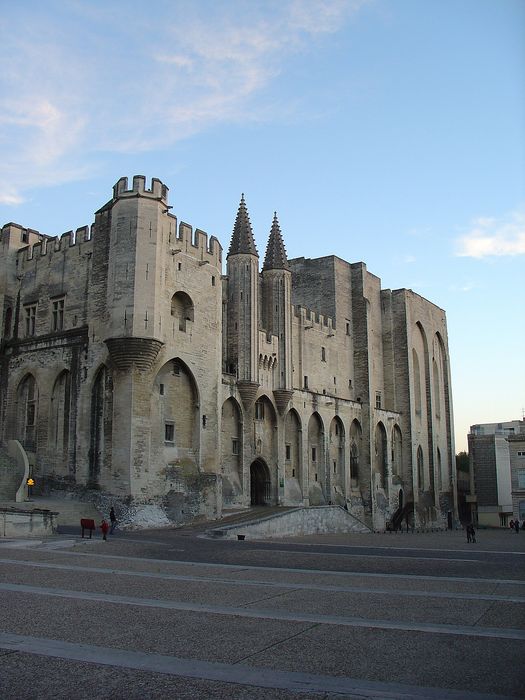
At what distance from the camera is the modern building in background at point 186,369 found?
30.2 m

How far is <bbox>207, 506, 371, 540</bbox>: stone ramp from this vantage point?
27.2 m

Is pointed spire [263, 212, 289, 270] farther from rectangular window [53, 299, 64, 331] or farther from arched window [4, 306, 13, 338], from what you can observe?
arched window [4, 306, 13, 338]

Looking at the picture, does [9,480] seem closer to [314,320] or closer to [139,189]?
[139,189]

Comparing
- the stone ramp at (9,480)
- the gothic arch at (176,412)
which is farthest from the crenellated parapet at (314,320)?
the stone ramp at (9,480)

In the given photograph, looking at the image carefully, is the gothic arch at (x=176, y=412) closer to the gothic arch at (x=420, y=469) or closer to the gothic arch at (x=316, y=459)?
the gothic arch at (x=316, y=459)

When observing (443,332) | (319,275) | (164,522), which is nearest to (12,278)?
(164,522)

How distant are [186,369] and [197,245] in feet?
20.7

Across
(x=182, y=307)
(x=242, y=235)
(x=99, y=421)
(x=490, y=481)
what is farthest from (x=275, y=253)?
(x=490, y=481)

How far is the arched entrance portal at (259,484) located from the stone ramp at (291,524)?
180 inches

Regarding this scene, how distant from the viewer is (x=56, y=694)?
6.27 m

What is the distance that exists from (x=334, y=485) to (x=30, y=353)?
21.7 m

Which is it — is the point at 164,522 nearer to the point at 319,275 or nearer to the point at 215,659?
the point at 215,659

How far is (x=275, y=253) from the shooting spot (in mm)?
42156

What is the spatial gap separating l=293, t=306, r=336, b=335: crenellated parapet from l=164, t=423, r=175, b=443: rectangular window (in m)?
Answer: 15.9
